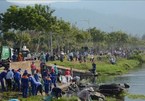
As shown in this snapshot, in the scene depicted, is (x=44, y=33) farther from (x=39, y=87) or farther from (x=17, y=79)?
(x=39, y=87)

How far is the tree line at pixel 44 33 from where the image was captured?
55.6 metres

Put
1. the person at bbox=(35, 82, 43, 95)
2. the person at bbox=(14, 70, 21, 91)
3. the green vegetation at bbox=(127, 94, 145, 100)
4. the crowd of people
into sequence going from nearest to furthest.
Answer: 1. the crowd of people
2. the person at bbox=(35, 82, 43, 95)
3. the person at bbox=(14, 70, 21, 91)
4. the green vegetation at bbox=(127, 94, 145, 100)

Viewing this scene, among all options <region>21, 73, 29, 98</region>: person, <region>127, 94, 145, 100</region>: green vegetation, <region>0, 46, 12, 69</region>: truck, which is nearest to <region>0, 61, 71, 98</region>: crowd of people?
<region>21, 73, 29, 98</region>: person

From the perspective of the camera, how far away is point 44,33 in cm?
7412

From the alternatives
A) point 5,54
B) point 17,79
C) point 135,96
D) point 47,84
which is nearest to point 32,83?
point 17,79

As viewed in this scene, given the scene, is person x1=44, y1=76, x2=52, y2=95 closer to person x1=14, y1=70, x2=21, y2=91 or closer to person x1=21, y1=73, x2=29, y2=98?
person x1=14, y1=70, x2=21, y2=91

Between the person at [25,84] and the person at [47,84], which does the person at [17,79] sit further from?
the person at [47,84]

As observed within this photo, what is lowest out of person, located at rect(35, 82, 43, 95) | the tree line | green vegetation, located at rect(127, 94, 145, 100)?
green vegetation, located at rect(127, 94, 145, 100)

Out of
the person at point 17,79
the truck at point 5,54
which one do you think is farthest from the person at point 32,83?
the truck at point 5,54

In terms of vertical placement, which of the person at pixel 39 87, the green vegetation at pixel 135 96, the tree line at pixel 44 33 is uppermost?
the tree line at pixel 44 33

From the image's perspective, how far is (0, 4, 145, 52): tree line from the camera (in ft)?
182

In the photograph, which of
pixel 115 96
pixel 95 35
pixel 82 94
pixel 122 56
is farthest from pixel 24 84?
pixel 95 35

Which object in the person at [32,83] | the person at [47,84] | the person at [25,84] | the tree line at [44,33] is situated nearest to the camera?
the person at [25,84]

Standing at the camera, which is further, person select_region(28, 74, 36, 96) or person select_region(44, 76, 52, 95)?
person select_region(44, 76, 52, 95)
